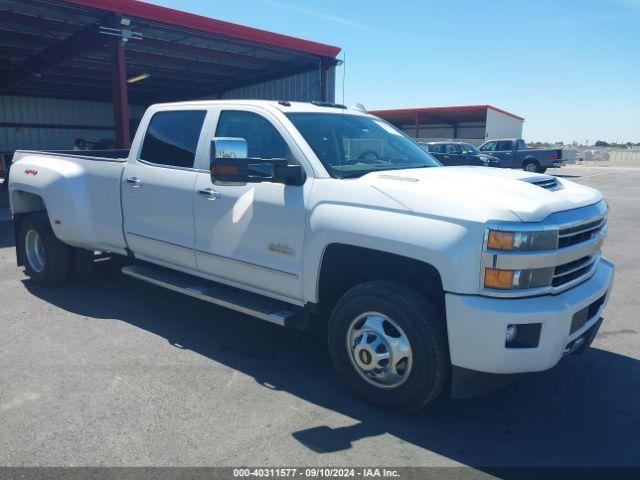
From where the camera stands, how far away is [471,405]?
3.67 m

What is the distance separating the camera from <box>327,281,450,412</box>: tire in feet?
10.5

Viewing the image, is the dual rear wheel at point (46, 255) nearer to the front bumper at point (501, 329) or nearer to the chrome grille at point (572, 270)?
the front bumper at point (501, 329)

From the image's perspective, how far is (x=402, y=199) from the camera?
3.29 metres

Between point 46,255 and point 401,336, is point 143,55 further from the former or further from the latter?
point 401,336

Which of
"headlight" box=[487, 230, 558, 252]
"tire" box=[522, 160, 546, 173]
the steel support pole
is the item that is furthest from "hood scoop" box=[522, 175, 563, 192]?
"tire" box=[522, 160, 546, 173]

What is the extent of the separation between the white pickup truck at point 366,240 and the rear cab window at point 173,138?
0.01 meters

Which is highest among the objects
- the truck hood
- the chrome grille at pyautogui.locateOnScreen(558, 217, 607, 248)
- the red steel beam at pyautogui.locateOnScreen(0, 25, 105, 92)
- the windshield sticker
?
the red steel beam at pyautogui.locateOnScreen(0, 25, 105, 92)

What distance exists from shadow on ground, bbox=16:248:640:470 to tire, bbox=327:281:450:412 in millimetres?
173

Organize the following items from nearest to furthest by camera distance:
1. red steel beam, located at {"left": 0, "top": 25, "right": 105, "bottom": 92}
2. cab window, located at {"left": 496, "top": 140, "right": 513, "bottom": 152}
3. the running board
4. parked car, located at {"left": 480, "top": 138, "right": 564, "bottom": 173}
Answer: the running board → red steel beam, located at {"left": 0, "top": 25, "right": 105, "bottom": 92} → parked car, located at {"left": 480, "top": 138, "right": 564, "bottom": 173} → cab window, located at {"left": 496, "top": 140, "right": 513, "bottom": 152}

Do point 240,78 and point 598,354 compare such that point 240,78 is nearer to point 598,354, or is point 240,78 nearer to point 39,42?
point 39,42

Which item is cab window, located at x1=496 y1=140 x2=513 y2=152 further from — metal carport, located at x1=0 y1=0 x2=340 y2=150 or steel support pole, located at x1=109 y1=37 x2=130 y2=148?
steel support pole, located at x1=109 y1=37 x2=130 y2=148

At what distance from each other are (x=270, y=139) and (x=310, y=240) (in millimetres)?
990

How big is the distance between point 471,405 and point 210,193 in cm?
250

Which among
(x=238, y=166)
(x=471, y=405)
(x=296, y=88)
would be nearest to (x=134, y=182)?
(x=238, y=166)
